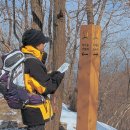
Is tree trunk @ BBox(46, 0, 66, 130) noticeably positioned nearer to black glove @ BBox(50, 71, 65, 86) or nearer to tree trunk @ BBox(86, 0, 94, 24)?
black glove @ BBox(50, 71, 65, 86)

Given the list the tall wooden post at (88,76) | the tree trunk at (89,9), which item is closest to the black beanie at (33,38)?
the tall wooden post at (88,76)

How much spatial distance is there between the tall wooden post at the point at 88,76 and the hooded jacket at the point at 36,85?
157cm

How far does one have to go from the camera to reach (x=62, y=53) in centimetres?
859

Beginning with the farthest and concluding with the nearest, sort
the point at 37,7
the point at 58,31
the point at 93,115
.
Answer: the point at 37,7 → the point at 58,31 → the point at 93,115

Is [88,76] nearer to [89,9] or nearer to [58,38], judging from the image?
[58,38]

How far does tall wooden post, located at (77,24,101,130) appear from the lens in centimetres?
679

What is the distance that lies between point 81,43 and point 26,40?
64.7 inches

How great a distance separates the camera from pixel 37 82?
516 cm

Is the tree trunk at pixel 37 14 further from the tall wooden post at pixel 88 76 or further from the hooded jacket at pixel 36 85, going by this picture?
the hooded jacket at pixel 36 85

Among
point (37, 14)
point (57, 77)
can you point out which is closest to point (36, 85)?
point (57, 77)

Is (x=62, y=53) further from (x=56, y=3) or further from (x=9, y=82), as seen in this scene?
(x=9, y=82)

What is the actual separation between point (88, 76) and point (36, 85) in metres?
1.77

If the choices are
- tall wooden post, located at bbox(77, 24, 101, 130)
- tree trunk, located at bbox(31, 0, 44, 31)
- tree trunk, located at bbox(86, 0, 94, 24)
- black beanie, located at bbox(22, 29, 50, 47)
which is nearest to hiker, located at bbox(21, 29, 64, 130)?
black beanie, located at bbox(22, 29, 50, 47)

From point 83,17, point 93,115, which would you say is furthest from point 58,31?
point 83,17
